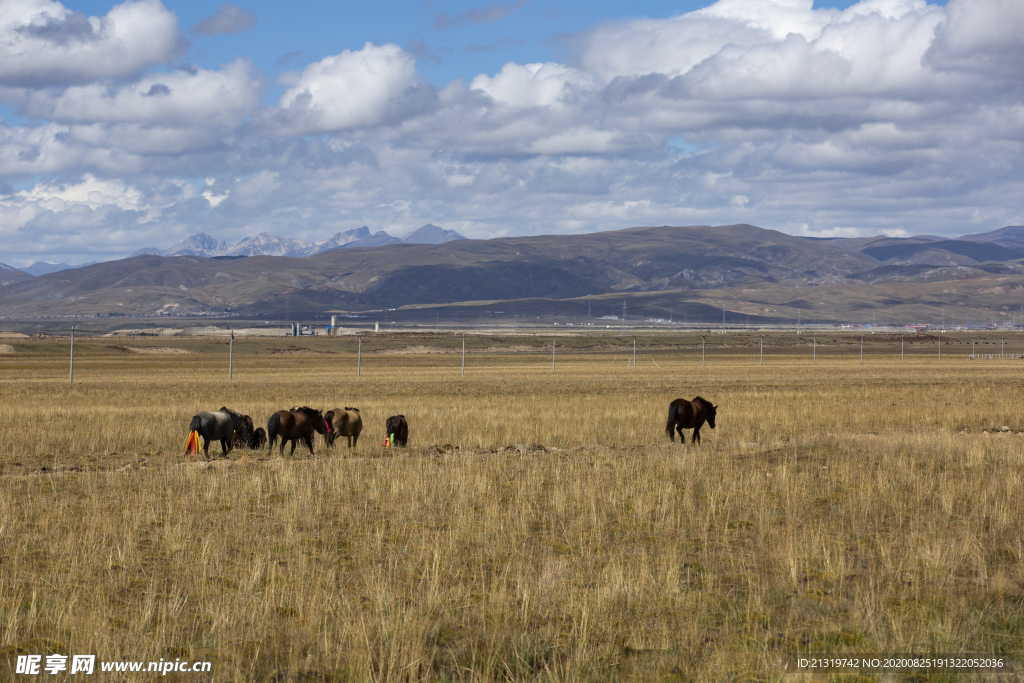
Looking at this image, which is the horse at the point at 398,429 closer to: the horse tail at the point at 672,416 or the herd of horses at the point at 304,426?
the herd of horses at the point at 304,426

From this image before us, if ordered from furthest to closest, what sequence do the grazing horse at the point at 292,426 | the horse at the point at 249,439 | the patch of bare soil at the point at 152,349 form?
the patch of bare soil at the point at 152,349, the horse at the point at 249,439, the grazing horse at the point at 292,426

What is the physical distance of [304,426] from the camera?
20250mm

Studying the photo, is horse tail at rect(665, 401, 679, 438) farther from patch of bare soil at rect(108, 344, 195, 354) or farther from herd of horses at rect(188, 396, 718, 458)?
patch of bare soil at rect(108, 344, 195, 354)

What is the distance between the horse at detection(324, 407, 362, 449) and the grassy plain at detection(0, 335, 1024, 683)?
0.79 meters

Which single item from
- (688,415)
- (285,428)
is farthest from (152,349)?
(688,415)

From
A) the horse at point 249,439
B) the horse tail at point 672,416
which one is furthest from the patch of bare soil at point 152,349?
the horse tail at point 672,416

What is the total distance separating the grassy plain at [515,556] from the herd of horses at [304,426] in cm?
67

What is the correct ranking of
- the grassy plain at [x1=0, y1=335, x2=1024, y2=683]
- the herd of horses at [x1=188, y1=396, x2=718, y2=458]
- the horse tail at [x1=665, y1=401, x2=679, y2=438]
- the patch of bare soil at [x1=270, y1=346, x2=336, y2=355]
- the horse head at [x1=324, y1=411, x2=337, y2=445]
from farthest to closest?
the patch of bare soil at [x1=270, y1=346, x2=336, y2=355], the horse tail at [x1=665, y1=401, x2=679, y2=438], the horse head at [x1=324, y1=411, x2=337, y2=445], the herd of horses at [x1=188, y1=396, x2=718, y2=458], the grassy plain at [x1=0, y1=335, x2=1024, y2=683]

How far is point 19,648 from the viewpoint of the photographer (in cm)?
698

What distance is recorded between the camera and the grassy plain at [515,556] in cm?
713

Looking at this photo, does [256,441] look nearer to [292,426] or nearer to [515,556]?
[292,426]

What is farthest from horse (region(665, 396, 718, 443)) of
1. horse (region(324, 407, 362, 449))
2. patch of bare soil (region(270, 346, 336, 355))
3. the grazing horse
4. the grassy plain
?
patch of bare soil (region(270, 346, 336, 355))

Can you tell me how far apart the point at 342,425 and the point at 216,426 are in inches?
123

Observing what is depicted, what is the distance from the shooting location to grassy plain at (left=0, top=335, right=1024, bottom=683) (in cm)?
713
